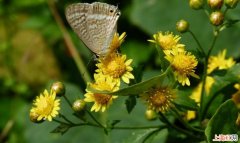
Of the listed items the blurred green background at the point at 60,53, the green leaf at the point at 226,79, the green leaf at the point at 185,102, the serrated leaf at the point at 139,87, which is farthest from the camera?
the blurred green background at the point at 60,53

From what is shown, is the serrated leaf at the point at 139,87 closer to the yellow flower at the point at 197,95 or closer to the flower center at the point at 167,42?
the flower center at the point at 167,42

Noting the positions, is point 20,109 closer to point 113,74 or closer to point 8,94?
point 8,94

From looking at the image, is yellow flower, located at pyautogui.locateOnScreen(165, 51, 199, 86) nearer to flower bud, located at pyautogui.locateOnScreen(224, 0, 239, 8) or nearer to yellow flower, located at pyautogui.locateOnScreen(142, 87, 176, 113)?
yellow flower, located at pyautogui.locateOnScreen(142, 87, 176, 113)

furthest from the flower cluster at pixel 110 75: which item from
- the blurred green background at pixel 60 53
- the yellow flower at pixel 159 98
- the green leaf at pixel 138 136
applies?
the blurred green background at pixel 60 53

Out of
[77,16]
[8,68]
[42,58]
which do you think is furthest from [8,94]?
[77,16]

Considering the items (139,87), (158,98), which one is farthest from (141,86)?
(158,98)

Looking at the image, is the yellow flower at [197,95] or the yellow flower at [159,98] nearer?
the yellow flower at [159,98]

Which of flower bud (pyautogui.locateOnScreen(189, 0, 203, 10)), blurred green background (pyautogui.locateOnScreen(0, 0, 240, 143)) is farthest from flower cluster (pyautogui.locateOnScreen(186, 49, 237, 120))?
blurred green background (pyautogui.locateOnScreen(0, 0, 240, 143))
